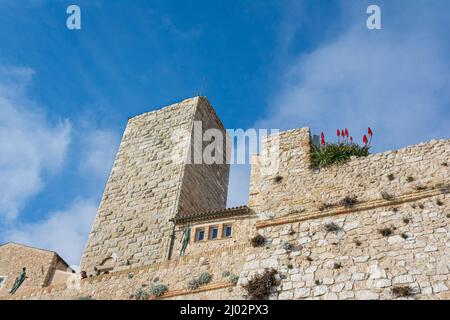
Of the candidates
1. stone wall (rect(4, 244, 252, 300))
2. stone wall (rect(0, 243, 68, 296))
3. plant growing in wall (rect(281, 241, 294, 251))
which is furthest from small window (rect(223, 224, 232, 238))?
stone wall (rect(0, 243, 68, 296))

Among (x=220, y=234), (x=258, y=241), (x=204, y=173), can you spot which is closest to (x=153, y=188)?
(x=204, y=173)

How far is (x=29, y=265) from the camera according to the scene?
60.8 feet

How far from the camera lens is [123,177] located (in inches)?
829

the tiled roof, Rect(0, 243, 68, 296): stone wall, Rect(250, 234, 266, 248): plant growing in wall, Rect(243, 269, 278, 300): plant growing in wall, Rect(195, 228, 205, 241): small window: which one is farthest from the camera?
Rect(0, 243, 68, 296): stone wall

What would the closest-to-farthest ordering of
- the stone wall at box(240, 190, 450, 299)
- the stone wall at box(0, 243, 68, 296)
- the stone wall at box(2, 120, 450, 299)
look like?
the stone wall at box(240, 190, 450, 299) < the stone wall at box(2, 120, 450, 299) < the stone wall at box(0, 243, 68, 296)

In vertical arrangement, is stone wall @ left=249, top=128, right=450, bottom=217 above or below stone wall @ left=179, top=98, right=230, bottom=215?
below

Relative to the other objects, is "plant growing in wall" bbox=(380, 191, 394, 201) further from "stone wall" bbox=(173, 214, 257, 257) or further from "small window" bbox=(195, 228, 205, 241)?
"small window" bbox=(195, 228, 205, 241)

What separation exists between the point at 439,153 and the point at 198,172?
11739 mm

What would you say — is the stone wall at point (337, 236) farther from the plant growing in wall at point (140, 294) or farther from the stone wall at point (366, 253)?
the plant growing in wall at point (140, 294)

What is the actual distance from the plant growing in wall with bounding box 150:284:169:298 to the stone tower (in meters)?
4.18

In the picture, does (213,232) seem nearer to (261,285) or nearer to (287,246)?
(287,246)

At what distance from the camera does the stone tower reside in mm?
17609

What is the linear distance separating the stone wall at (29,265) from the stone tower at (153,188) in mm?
1458

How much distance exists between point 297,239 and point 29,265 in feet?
40.9
